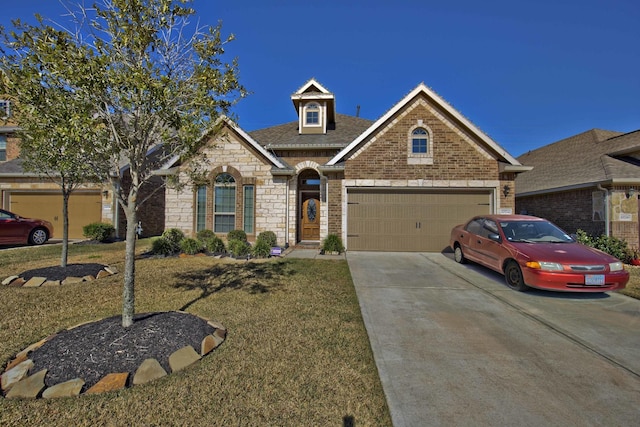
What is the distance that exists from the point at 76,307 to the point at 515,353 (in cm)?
659

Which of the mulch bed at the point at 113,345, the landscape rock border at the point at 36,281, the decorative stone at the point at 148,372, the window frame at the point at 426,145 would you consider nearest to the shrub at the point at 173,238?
the landscape rock border at the point at 36,281

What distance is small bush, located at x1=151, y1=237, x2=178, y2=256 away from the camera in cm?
974

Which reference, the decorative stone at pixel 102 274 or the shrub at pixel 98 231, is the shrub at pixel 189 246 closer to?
the decorative stone at pixel 102 274

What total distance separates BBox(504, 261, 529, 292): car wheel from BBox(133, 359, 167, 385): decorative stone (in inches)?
257

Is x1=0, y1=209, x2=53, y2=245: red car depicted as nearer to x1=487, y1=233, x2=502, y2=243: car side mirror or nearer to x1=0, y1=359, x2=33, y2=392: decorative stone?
x1=0, y1=359, x2=33, y2=392: decorative stone

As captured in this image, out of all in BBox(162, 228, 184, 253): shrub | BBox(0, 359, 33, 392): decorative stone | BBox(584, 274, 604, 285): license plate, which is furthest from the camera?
BBox(162, 228, 184, 253): shrub

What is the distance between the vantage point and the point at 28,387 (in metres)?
2.72

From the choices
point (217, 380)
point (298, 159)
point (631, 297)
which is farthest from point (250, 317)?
point (298, 159)

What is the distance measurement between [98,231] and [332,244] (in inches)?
415

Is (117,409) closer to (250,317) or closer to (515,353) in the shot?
(250,317)

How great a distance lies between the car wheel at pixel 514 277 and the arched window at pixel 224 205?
31.3ft

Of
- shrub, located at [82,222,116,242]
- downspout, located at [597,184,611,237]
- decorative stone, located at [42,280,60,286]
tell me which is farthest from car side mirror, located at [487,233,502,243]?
shrub, located at [82,222,116,242]

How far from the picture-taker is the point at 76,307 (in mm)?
4953

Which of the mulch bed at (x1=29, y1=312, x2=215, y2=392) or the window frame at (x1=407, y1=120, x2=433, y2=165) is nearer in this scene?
the mulch bed at (x1=29, y1=312, x2=215, y2=392)
